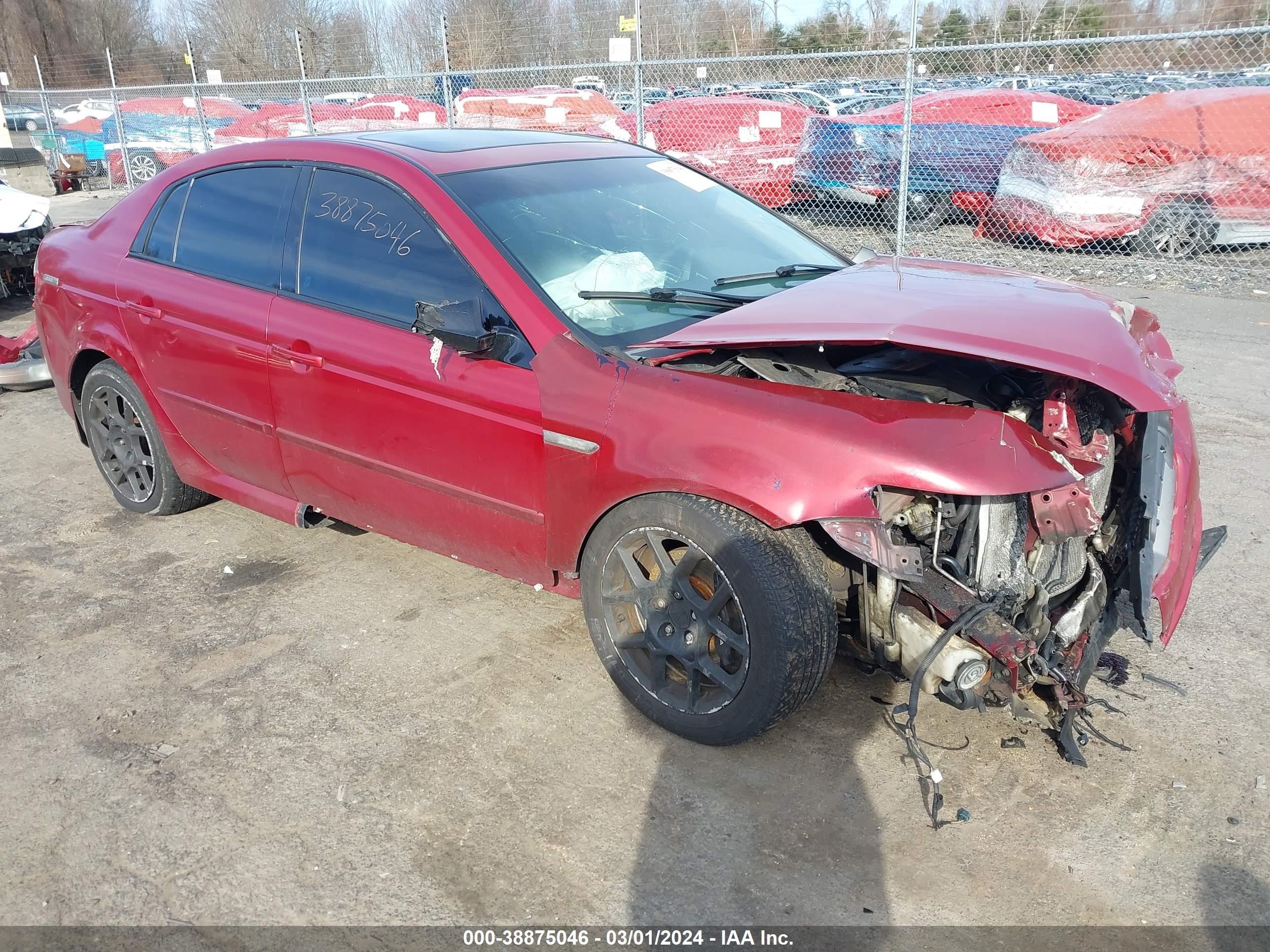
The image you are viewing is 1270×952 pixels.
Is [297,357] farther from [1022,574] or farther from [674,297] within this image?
[1022,574]

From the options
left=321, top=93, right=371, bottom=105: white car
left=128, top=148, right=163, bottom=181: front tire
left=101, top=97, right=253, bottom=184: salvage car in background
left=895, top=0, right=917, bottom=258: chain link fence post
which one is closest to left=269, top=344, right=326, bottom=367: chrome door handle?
left=895, top=0, right=917, bottom=258: chain link fence post

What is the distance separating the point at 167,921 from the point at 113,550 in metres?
2.49

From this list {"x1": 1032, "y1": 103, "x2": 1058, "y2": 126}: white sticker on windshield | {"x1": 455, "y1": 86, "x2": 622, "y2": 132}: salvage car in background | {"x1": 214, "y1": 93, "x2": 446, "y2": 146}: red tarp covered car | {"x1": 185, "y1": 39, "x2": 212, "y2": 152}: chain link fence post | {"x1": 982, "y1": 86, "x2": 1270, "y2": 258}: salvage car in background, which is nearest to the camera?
{"x1": 982, "y1": 86, "x2": 1270, "y2": 258}: salvage car in background

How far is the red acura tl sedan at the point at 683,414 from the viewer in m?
2.63

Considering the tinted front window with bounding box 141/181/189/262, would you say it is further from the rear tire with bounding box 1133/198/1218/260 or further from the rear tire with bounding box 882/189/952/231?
the rear tire with bounding box 1133/198/1218/260

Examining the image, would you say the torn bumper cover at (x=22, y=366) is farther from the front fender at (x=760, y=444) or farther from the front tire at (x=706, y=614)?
the front tire at (x=706, y=614)

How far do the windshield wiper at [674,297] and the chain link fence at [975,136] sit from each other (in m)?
4.42

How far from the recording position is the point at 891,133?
11656 mm

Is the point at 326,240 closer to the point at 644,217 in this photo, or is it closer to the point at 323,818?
the point at 644,217

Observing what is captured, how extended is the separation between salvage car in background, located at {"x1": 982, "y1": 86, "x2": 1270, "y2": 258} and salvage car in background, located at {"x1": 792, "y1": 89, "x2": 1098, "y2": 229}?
90 centimetres

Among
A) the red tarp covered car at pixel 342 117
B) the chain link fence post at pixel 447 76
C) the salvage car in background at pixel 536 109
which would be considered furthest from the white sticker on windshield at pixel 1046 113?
the red tarp covered car at pixel 342 117

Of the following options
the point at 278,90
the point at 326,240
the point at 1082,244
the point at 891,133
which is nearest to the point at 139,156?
the point at 278,90

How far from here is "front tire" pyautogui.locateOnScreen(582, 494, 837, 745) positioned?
2650mm

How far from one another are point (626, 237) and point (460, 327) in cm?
83
